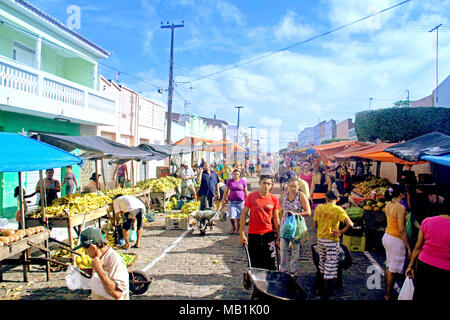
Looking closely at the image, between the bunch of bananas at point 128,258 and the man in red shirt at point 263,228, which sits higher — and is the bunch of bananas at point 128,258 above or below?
below

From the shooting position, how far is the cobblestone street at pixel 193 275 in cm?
490

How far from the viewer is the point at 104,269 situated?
129 inches

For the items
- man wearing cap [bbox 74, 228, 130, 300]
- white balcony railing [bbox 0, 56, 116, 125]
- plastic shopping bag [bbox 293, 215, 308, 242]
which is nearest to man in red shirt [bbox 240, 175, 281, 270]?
plastic shopping bag [bbox 293, 215, 308, 242]

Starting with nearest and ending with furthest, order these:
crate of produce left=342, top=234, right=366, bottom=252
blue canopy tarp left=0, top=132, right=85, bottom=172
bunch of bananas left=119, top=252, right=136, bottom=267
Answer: blue canopy tarp left=0, top=132, right=85, bottom=172 → bunch of bananas left=119, top=252, right=136, bottom=267 → crate of produce left=342, top=234, right=366, bottom=252

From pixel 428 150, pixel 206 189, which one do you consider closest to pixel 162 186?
pixel 206 189

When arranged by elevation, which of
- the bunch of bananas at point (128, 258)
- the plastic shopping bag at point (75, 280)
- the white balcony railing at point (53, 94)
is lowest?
the bunch of bananas at point (128, 258)

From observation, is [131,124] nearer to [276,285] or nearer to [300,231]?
[300,231]

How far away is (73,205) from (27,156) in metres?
2.71

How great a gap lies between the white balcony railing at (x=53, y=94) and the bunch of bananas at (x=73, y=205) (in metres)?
4.13

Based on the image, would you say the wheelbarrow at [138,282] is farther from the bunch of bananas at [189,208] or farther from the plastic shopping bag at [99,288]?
the bunch of bananas at [189,208]

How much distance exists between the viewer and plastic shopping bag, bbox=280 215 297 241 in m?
5.11

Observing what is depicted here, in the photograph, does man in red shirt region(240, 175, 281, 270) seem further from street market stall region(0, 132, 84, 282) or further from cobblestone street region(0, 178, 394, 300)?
street market stall region(0, 132, 84, 282)

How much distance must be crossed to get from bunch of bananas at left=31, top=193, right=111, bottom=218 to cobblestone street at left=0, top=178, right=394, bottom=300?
1.20m

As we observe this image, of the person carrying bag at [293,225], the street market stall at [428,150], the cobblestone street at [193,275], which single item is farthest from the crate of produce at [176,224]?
the street market stall at [428,150]
